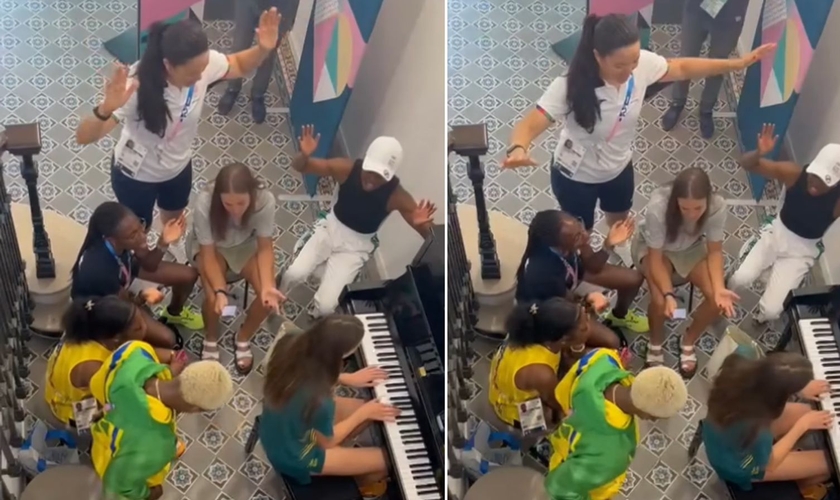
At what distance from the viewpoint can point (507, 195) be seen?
2803mm

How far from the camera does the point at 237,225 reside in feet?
8.23

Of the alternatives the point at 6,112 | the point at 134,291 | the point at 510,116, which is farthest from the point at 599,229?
the point at 6,112

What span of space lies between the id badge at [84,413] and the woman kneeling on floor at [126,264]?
8.3 inches

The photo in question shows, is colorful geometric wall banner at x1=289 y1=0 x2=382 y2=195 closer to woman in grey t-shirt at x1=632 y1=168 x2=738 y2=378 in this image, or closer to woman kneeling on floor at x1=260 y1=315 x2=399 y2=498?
woman kneeling on floor at x1=260 y1=315 x2=399 y2=498

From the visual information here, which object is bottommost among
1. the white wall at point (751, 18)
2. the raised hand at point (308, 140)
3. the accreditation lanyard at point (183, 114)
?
the raised hand at point (308, 140)

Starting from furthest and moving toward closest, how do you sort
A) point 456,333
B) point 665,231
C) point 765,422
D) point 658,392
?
point 665,231 < point 765,422 < point 456,333 < point 658,392

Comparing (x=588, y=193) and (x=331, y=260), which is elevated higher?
(x=588, y=193)

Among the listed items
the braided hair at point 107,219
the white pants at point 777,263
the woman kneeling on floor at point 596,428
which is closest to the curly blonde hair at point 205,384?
the braided hair at point 107,219

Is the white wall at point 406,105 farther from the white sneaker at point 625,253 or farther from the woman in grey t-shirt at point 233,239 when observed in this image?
the white sneaker at point 625,253

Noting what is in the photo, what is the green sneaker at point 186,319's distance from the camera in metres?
2.76

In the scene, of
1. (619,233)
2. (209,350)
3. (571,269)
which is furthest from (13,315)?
(619,233)

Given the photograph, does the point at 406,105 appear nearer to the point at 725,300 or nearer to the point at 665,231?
the point at 665,231

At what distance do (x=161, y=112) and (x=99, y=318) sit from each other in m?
0.48

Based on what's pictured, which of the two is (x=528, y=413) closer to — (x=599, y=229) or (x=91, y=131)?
(x=599, y=229)
